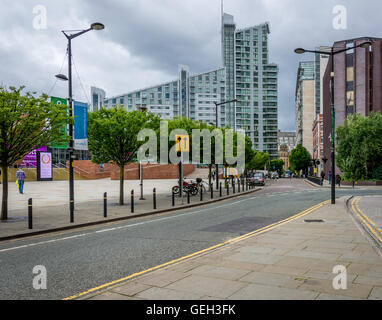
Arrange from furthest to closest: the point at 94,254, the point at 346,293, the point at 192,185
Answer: the point at 192,185
the point at 94,254
the point at 346,293

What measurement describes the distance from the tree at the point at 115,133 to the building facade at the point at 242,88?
13577 cm

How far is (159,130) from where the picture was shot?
21531 millimetres

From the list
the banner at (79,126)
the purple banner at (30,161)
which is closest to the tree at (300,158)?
the purple banner at (30,161)

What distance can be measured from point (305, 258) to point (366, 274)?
130 cm

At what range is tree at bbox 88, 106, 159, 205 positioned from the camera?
17.7 metres

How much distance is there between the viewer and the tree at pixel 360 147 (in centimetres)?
4331

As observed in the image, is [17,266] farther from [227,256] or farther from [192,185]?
[192,185]

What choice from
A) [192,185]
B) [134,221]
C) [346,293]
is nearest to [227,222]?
[134,221]

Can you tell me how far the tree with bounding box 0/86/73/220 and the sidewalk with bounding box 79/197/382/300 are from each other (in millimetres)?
8508

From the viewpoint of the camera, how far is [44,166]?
47.1 m

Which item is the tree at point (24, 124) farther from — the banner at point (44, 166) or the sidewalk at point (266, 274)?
the banner at point (44, 166)

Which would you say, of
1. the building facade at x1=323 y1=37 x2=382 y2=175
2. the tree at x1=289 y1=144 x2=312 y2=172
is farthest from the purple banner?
the tree at x1=289 y1=144 x2=312 y2=172

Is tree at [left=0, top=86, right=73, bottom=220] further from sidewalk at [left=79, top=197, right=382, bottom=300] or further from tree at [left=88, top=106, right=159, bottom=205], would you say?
sidewalk at [left=79, top=197, right=382, bottom=300]
